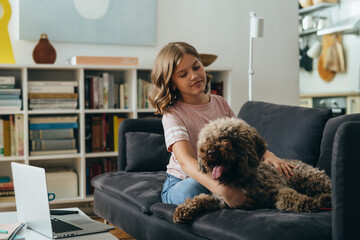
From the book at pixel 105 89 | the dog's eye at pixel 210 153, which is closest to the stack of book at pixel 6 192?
the book at pixel 105 89

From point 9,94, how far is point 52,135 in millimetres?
460

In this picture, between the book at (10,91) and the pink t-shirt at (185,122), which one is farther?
the book at (10,91)

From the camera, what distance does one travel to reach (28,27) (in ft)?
12.3

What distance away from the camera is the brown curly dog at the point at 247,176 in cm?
161

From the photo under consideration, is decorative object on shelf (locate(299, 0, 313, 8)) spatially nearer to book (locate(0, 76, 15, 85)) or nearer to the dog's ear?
book (locate(0, 76, 15, 85))

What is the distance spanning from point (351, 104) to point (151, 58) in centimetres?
318

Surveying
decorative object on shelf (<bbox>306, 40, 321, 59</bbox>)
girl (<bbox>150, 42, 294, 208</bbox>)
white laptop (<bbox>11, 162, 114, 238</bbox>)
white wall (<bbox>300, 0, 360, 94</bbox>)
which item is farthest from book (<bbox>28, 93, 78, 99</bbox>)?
white wall (<bbox>300, 0, 360, 94</bbox>)

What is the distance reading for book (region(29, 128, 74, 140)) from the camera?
3629mm

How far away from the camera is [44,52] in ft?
11.9

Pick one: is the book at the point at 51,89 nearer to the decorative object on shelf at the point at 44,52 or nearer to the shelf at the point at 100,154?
the decorative object on shelf at the point at 44,52

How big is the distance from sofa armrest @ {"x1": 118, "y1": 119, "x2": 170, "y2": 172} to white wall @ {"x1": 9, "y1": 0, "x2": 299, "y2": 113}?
4.13 ft

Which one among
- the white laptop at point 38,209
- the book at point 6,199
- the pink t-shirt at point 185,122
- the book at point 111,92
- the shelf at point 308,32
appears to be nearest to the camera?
the white laptop at point 38,209

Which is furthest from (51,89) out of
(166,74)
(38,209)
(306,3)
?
(306,3)

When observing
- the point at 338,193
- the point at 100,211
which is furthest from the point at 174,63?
the point at 100,211
